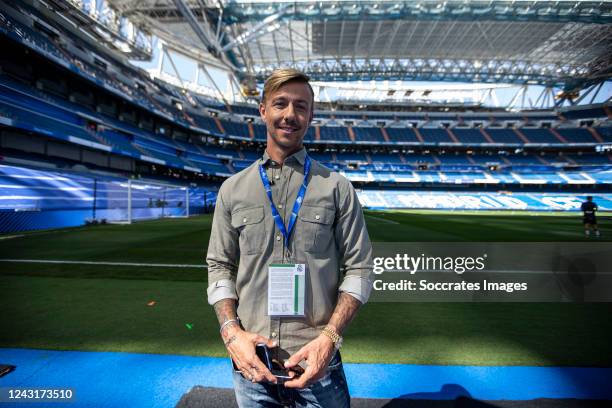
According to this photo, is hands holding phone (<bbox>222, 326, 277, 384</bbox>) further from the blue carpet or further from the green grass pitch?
the green grass pitch

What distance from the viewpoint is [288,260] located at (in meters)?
1.44

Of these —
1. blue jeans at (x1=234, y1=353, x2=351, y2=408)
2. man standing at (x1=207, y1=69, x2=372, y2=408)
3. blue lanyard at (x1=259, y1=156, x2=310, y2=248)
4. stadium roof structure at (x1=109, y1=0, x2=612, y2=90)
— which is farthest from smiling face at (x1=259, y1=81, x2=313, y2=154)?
stadium roof structure at (x1=109, y1=0, x2=612, y2=90)

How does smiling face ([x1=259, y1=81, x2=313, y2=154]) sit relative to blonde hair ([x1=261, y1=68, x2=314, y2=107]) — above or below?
below

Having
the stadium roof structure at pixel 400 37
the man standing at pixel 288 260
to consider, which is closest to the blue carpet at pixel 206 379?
the man standing at pixel 288 260

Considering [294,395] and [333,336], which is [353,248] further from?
[294,395]

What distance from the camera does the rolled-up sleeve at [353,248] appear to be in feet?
4.62

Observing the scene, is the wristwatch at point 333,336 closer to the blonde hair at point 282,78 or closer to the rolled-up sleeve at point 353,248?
the rolled-up sleeve at point 353,248

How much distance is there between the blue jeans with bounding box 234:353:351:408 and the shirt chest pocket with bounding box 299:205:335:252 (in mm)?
598

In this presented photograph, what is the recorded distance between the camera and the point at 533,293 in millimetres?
5082

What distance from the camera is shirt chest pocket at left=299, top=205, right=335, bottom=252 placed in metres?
1.43

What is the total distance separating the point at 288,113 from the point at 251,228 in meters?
0.61

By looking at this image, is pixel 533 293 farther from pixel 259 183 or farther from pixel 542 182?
pixel 542 182

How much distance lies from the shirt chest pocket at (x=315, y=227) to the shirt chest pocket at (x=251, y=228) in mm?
205

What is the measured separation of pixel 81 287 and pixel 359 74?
38.1 meters
